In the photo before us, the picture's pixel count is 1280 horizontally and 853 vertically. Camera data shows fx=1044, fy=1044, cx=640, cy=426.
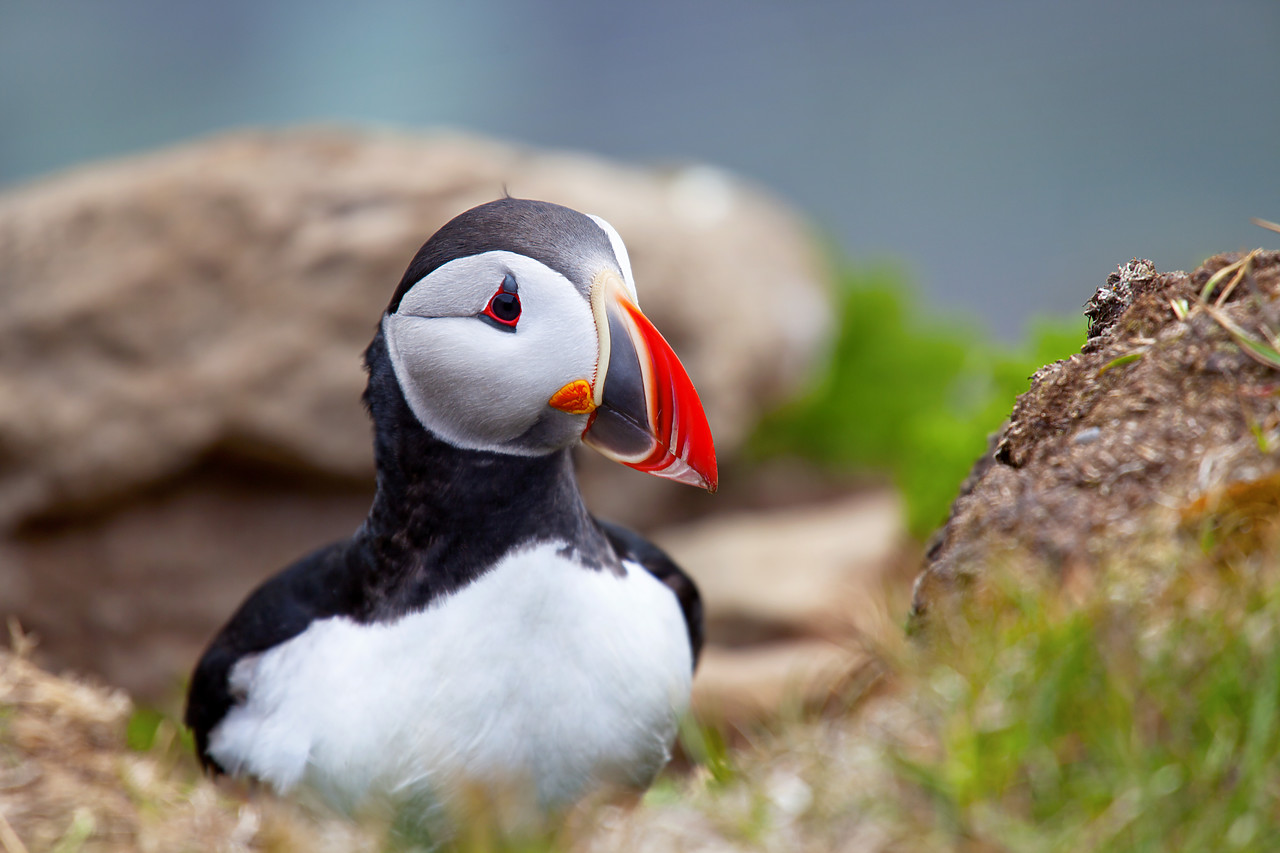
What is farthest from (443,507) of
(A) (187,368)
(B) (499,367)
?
(A) (187,368)

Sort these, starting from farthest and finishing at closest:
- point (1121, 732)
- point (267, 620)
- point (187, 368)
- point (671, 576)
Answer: point (187, 368) < point (671, 576) < point (267, 620) < point (1121, 732)

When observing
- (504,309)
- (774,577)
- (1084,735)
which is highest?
(504,309)

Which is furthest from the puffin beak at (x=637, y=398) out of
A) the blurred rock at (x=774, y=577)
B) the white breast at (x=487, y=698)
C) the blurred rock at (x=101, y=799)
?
the blurred rock at (x=774, y=577)

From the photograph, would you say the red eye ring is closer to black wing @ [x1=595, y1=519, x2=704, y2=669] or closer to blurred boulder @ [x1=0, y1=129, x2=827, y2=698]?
black wing @ [x1=595, y1=519, x2=704, y2=669]

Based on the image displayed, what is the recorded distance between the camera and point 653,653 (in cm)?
244

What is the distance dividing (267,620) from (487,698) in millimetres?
757

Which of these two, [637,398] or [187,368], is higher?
[637,398]

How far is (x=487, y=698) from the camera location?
7.32ft

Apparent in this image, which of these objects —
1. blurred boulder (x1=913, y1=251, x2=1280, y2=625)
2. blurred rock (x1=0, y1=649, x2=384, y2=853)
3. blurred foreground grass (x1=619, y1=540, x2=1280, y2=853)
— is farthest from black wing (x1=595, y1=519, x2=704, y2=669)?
Result: blurred foreground grass (x1=619, y1=540, x2=1280, y2=853)

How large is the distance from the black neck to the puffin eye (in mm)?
319

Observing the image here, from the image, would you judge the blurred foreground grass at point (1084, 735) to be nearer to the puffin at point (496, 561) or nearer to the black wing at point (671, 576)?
the puffin at point (496, 561)

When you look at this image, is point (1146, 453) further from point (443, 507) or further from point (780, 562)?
point (780, 562)

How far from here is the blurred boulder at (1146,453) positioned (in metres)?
1.62

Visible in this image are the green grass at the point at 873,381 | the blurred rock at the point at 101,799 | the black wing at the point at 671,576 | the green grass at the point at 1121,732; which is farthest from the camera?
the green grass at the point at 873,381
